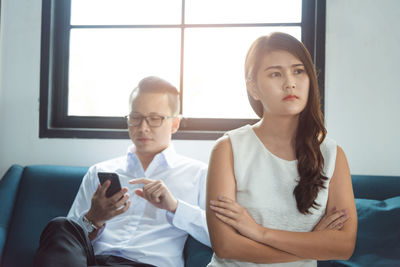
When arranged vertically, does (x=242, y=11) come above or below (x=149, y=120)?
above

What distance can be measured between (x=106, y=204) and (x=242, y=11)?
1421 millimetres

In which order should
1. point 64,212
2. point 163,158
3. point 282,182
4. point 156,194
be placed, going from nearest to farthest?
point 282,182 < point 156,194 < point 163,158 < point 64,212

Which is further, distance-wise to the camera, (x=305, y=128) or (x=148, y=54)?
(x=148, y=54)

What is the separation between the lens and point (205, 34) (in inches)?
84.3

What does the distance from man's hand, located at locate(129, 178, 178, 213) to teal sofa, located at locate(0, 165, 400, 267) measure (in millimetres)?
249

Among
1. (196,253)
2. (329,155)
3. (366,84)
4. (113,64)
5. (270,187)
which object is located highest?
(113,64)

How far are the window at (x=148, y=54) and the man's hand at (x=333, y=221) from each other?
1057 mm

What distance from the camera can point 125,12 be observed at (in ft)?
7.23

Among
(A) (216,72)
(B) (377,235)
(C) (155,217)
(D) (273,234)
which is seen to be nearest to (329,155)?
(D) (273,234)

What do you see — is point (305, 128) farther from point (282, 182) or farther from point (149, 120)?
point (149, 120)

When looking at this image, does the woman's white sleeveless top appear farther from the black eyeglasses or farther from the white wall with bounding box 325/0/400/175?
the white wall with bounding box 325/0/400/175

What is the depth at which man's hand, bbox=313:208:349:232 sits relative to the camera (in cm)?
107

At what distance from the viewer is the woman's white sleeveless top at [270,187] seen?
3.65 feet

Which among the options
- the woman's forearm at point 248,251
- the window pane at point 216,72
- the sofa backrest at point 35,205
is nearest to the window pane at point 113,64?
the window pane at point 216,72
